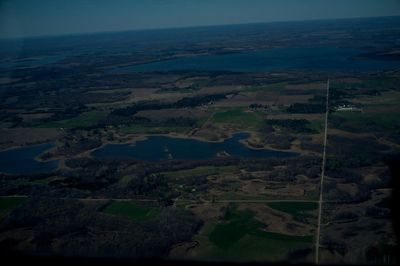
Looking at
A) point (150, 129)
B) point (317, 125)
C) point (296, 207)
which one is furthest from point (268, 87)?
point (296, 207)

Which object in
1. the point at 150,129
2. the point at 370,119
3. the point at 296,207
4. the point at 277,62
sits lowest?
the point at 296,207

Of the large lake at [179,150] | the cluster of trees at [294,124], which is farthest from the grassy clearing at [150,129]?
the cluster of trees at [294,124]

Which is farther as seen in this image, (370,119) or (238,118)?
(238,118)

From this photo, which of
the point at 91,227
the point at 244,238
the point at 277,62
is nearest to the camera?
the point at 244,238

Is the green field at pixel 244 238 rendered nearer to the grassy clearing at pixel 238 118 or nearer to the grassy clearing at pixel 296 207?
the grassy clearing at pixel 296 207

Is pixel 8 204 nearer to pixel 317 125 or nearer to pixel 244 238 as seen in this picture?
pixel 244 238

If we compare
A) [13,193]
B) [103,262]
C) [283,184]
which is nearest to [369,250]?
[283,184]

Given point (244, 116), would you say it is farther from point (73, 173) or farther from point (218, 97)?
point (73, 173)
